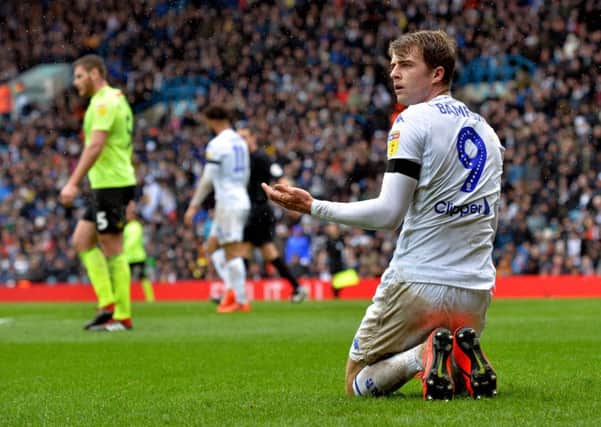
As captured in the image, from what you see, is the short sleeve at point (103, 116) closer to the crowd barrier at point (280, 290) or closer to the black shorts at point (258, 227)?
the black shorts at point (258, 227)

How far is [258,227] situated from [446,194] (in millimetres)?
9983

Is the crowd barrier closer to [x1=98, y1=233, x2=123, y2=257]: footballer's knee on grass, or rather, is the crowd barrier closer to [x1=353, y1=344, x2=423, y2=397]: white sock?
[x1=98, y1=233, x2=123, y2=257]: footballer's knee on grass

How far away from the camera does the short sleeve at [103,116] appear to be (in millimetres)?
9797

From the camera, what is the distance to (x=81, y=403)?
5.11m

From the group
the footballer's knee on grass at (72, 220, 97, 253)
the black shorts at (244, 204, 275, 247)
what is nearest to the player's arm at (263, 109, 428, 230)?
the footballer's knee on grass at (72, 220, 97, 253)

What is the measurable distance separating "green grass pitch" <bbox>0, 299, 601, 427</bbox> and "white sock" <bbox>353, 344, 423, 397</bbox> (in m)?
0.08

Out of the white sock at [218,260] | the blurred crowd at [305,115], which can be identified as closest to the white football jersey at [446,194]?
the white sock at [218,260]

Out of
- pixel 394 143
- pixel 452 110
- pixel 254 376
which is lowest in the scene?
pixel 254 376

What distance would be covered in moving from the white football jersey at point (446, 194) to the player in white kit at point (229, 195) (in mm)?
8339

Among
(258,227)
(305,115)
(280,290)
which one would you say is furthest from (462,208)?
(305,115)

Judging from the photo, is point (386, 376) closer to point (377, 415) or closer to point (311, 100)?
point (377, 415)

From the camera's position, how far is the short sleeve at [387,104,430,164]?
466 centimetres

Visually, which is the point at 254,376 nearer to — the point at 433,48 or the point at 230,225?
the point at 433,48

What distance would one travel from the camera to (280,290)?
20.3 meters
